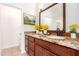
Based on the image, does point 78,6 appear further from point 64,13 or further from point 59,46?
point 59,46

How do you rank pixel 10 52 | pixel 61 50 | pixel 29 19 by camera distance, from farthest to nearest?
pixel 29 19 < pixel 10 52 < pixel 61 50

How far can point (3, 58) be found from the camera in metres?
1.54

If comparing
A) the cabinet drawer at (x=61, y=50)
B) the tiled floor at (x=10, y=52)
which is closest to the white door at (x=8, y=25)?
the tiled floor at (x=10, y=52)

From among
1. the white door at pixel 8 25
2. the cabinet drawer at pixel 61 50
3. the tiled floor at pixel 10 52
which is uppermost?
the white door at pixel 8 25

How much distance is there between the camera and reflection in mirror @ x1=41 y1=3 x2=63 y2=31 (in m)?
1.82

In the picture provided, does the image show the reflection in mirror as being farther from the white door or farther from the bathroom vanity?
the white door

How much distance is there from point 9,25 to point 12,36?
0.51 ft

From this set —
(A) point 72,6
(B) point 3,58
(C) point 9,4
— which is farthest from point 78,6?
(B) point 3,58

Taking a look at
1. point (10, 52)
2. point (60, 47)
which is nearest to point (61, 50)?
point (60, 47)

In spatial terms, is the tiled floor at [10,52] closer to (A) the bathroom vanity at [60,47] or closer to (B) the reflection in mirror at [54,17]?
(A) the bathroom vanity at [60,47]

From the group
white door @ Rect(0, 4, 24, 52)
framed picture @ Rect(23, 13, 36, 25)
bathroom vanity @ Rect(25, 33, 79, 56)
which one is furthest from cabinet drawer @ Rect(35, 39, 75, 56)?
white door @ Rect(0, 4, 24, 52)

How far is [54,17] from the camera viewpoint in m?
1.88

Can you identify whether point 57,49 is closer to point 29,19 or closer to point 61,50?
point 61,50

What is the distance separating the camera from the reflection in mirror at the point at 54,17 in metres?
→ 1.82
